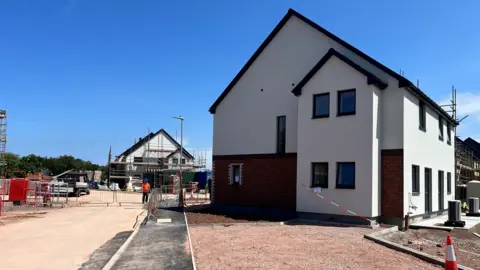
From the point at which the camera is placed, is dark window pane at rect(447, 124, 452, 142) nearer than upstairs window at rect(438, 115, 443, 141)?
No

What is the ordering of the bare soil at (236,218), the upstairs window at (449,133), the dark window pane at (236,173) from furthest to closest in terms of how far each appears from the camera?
the upstairs window at (449,133), the dark window pane at (236,173), the bare soil at (236,218)

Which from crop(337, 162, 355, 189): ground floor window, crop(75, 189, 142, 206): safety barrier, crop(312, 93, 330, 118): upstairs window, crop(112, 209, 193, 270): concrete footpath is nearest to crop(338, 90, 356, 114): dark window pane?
crop(312, 93, 330, 118): upstairs window

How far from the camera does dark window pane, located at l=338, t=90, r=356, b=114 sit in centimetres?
1590

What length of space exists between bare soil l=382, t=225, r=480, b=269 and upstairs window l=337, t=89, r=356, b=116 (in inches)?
197

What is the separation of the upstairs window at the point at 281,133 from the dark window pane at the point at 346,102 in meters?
3.59

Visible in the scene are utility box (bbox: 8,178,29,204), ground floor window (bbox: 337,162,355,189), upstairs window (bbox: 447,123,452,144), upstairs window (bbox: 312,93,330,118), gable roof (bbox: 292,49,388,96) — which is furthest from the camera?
utility box (bbox: 8,178,29,204)

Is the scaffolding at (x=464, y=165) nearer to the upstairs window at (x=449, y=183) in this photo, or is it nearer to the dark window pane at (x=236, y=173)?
the upstairs window at (x=449, y=183)

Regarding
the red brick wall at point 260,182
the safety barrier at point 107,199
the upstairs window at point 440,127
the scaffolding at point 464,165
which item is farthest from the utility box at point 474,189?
the safety barrier at point 107,199

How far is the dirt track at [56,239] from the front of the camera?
8953 millimetres

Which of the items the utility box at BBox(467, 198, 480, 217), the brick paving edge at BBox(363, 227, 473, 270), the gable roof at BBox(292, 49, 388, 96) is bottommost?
the brick paving edge at BBox(363, 227, 473, 270)

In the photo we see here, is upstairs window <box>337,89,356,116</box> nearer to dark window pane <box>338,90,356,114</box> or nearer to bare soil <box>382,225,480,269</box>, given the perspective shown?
dark window pane <box>338,90,356,114</box>

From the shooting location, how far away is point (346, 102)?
52.7 ft

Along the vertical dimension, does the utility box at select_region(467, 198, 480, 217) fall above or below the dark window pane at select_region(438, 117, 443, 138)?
below

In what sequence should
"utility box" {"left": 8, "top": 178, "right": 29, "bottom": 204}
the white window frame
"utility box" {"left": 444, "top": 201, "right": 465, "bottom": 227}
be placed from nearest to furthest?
"utility box" {"left": 444, "top": 201, "right": 465, "bottom": 227}
the white window frame
"utility box" {"left": 8, "top": 178, "right": 29, "bottom": 204}
